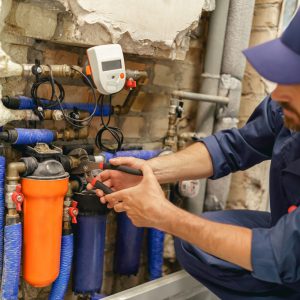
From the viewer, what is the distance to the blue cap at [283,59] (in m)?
0.79

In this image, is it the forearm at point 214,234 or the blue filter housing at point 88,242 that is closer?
the forearm at point 214,234

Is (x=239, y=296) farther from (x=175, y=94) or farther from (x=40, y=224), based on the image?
(x=175, y=94)

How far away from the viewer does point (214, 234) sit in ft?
2.75

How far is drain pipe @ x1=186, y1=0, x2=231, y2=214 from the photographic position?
1.33 meters

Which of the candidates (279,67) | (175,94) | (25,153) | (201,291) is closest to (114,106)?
(175,94)

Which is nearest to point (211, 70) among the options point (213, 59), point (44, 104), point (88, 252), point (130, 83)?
point (213, 59)

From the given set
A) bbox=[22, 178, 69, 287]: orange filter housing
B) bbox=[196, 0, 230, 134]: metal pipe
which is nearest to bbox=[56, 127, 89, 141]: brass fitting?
bbox=[22, 178, 69, 287]: orange filter housing

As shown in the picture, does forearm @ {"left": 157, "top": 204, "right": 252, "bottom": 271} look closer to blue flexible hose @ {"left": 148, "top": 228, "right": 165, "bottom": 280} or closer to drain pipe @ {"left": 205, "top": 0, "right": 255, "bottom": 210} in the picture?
blue flexible hose @ {"left": 148, "top": 228, "right": 165, "bottom": 280}

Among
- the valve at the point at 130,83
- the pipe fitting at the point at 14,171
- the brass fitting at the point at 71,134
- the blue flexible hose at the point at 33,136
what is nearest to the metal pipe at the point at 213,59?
the valve at the point at 130,83

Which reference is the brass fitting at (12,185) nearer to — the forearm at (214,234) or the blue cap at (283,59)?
the forearm at (214,234)

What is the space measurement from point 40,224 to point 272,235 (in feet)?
1.72

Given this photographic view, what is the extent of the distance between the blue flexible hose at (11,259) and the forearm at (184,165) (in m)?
0.39

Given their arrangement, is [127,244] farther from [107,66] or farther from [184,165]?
[107,66]

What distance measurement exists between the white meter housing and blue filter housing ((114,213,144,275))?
443 millimetres
